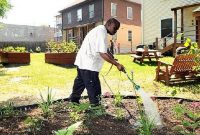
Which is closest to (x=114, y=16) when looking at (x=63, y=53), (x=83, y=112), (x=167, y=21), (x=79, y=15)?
(x=79, y=15)

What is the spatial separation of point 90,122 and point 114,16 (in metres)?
34.8

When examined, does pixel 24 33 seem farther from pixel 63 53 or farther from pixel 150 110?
pixel 150 110

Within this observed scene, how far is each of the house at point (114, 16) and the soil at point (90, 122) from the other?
31589mm

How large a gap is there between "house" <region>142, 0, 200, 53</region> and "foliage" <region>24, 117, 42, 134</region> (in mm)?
18055

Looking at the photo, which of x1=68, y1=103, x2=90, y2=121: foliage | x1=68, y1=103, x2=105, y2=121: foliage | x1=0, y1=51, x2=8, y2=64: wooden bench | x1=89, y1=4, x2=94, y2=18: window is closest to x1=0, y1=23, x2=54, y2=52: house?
x1=89, y1=4, x2=94, y2=18: window

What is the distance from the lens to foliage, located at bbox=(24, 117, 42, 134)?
455 centimetres

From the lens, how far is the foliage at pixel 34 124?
179 inches

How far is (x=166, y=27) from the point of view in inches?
1042

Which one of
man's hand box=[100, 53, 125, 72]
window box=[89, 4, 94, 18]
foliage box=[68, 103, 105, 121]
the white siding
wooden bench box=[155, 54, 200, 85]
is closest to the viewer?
foliage box=[68, 103, 105, 121]

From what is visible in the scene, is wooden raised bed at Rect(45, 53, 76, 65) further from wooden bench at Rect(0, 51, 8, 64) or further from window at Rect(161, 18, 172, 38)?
window at Rect(161, 18, 172, 38)

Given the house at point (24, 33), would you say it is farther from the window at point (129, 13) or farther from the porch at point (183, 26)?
the porch at point (183, 26)

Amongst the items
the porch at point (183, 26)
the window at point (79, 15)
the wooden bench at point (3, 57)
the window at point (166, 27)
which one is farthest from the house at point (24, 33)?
the wooden bench at point (3, 57)

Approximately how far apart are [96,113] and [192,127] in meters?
1.47

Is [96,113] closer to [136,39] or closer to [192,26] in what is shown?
[192,26]
